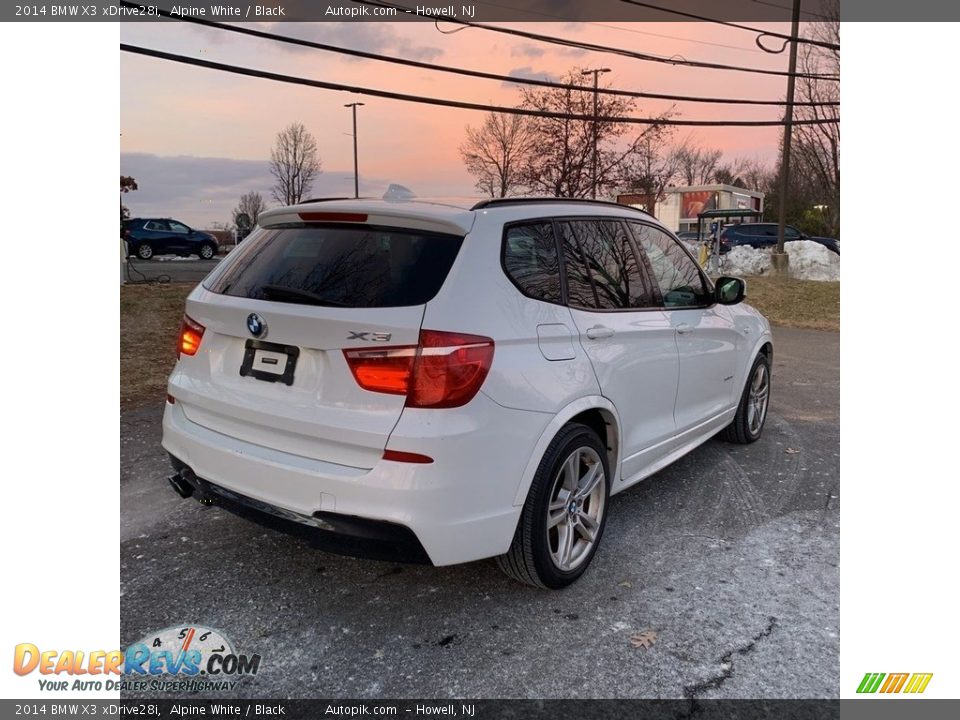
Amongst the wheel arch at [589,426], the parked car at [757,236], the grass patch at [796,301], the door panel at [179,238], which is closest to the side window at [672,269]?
the wheel arch at [589,426]

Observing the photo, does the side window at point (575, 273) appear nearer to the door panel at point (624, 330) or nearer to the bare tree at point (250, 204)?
the door panel at point (624, 330)

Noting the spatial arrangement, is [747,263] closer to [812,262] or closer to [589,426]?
[812,262]

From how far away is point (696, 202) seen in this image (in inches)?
1383

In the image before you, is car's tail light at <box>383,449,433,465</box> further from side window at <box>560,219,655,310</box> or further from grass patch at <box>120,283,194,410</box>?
grass patch at <box>120,283,194,410</box>

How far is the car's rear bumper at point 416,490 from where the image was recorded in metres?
2.60

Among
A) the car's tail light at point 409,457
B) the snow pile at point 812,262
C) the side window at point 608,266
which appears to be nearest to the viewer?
the car's tail light at point 409,457

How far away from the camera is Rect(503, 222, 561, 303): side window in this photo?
3.06 meters

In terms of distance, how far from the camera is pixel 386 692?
2.55 meters

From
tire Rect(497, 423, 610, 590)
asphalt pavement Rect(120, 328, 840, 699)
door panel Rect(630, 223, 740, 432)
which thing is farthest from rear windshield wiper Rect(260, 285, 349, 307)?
door panel Rect(630, 223, 740, 432)

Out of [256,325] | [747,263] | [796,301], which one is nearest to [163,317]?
[256,325]

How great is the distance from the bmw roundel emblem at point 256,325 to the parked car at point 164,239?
25403mm

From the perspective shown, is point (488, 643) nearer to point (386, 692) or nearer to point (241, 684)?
point (386, 692)

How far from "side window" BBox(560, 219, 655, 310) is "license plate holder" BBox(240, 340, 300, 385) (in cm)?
133
